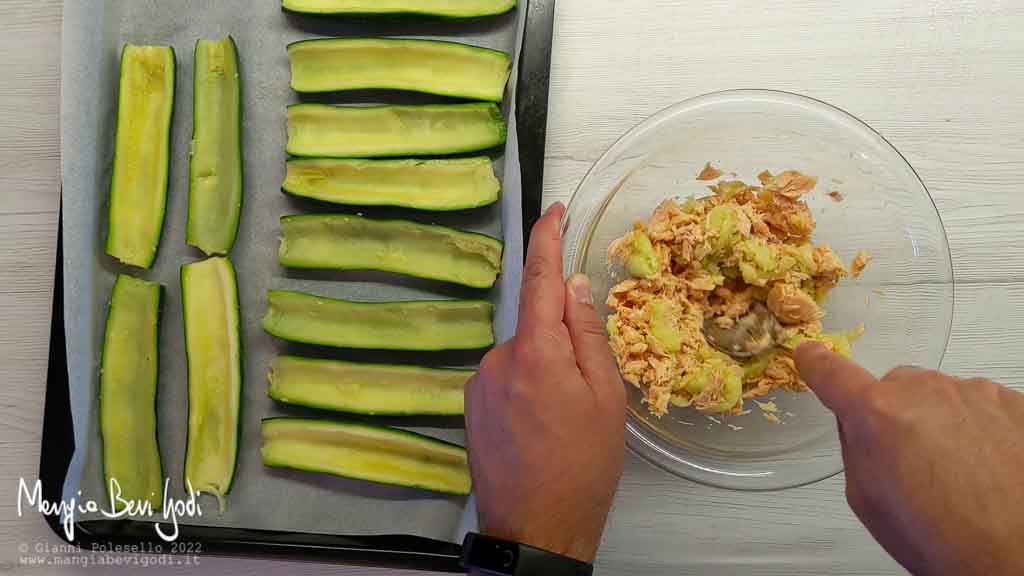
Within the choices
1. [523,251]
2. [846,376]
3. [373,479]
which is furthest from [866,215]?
[373,479]

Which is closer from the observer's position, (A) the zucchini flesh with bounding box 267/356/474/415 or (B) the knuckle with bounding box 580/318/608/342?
(B) the knuckle with bounding box 580/318/608/342

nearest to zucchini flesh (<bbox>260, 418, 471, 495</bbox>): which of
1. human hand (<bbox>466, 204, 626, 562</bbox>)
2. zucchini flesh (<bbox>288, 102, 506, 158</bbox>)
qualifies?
human hand (<bbox>466, 204, 626, 562</bbox>)

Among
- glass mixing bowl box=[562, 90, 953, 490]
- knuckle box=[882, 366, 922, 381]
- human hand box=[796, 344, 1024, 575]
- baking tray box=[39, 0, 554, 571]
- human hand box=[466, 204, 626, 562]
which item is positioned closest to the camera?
human hand box=[796, 344, 1024, 575]

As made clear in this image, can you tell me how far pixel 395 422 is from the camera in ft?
6.46

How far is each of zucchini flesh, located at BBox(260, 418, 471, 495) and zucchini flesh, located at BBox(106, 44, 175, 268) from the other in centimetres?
65

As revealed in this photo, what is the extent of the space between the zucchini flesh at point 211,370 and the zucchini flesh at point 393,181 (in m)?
0.34

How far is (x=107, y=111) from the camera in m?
2.00

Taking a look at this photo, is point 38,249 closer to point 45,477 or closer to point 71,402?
point 71,402

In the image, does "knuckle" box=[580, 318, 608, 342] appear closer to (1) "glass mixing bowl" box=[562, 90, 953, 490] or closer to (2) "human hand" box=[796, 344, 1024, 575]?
(1) "glass mixing bowl" box=[562, 90, 953, 490]

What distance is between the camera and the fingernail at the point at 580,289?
1.51m

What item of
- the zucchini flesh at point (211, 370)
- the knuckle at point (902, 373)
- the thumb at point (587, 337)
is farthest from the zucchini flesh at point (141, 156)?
the knuckle at point (902, 373)

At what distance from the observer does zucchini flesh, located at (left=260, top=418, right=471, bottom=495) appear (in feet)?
6.24

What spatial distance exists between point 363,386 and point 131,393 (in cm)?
65

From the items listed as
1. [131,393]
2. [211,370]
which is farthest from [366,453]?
[131,393]
